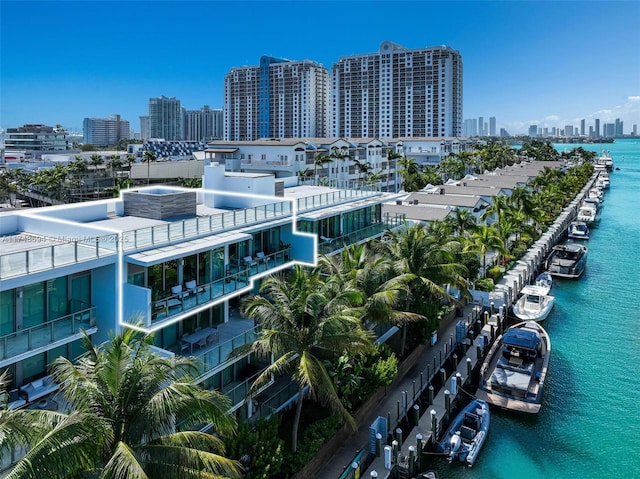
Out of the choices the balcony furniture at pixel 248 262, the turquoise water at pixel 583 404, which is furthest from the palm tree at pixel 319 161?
the balcony furniture at pixel 248 262

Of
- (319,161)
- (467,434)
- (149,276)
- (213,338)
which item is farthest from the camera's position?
(319,161)

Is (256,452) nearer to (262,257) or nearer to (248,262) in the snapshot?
(248,262)

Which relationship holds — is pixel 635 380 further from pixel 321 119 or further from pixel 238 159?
pixel 321 119

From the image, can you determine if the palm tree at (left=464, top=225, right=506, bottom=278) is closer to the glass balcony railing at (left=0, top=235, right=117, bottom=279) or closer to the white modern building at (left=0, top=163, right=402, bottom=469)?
the white modern building at (left=0, top=163, right=402, bottom=469)

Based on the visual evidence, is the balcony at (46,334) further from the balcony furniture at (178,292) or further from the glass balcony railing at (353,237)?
the glass balcony railing at (353,237)

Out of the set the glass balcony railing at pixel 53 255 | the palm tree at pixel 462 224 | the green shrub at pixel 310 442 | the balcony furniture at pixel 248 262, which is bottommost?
the green shrub at pixel 310 442

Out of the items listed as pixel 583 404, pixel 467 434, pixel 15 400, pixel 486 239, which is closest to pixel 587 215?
pixel 486 239
